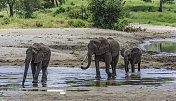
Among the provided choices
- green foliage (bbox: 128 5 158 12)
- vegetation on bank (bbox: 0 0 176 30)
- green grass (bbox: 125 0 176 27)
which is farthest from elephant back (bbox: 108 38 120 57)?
green foliage (bbox: 128 5 158 12)

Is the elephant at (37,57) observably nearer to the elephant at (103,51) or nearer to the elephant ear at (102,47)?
the elephant at (103,51)

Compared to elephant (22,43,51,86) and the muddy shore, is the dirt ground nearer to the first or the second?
the muddy shore

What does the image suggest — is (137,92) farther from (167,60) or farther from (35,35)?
(35,35)

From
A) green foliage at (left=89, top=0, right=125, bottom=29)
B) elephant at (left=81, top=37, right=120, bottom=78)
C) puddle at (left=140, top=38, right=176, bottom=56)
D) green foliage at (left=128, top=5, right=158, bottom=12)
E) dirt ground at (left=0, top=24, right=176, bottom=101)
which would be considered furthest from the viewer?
green foliage at (left=128, top=5, right=158, bottom=12)

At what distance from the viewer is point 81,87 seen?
11414 millimetres

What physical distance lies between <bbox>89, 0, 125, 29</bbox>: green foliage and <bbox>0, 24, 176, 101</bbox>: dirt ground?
12.0 feet

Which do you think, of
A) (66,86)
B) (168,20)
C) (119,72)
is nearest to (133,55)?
(119,72)

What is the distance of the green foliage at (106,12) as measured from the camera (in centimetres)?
3984

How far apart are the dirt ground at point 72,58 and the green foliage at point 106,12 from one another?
366 cm

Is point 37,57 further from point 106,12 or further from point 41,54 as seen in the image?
point 106,12

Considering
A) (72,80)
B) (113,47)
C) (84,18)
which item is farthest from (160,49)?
(84,18)

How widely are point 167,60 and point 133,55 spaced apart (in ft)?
14.9

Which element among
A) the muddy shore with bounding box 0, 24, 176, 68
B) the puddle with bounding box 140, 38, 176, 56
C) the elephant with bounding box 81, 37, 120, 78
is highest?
the elephant with bounding box 81, 37, 120, 78

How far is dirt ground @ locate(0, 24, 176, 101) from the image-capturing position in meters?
9.36
